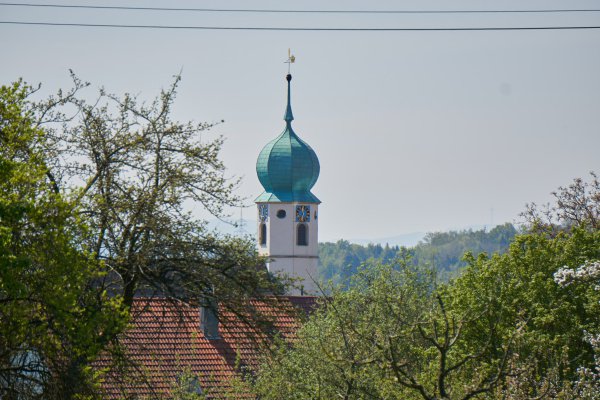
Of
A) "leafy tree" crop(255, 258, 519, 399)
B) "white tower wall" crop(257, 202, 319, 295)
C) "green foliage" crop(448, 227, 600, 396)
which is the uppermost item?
"white tower wall" crop(257, 202, 319, 295)

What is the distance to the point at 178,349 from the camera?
100 feet

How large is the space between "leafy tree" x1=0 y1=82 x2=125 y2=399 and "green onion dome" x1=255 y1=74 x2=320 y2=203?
193ft

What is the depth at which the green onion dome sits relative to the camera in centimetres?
7331

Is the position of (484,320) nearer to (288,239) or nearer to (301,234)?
(288,239)

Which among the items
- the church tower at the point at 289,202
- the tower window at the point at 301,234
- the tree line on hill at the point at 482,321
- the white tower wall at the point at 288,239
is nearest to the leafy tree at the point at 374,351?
the tree line on hill at the point at 482,321

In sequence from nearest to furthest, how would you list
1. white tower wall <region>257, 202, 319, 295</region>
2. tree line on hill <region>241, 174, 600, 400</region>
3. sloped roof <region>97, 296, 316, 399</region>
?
sloped roof <region>97, 296, 316, 399</region>, tree line on hill <region>241, 174, 600, 400</region>, white tower wall <region>257, 202, 319, 295</region>

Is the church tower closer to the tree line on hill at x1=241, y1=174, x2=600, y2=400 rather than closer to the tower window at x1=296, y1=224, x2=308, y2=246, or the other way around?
the tower window at x1=296, y1=224, x2=308, y2=246

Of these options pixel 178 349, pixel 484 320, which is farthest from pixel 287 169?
pixel 484 320

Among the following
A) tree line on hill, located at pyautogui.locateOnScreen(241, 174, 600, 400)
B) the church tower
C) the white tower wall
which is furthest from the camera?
the white tower wall

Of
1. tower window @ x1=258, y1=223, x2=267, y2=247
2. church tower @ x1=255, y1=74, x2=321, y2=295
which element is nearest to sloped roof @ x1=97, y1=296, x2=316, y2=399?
church tower @ x1=255, y1=74, x2=321, y2=295

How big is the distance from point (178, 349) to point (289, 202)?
144 feet

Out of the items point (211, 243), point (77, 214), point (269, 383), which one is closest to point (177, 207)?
point (211, 243)

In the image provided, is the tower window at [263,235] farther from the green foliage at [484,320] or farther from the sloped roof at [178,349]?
the green foliage at [484,320]

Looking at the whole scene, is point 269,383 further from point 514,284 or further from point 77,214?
point 77,214
